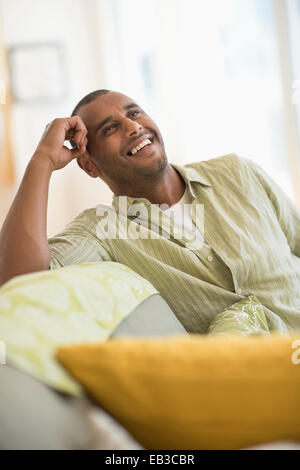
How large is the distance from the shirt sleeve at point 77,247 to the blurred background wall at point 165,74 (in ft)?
4.48

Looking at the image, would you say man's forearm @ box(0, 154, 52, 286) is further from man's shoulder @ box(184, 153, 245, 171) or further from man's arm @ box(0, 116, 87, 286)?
man's shoulder @ box(184, 153, 245, 171)

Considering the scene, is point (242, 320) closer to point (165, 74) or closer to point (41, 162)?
point (41, 162)

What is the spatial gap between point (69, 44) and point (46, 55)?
16 cm

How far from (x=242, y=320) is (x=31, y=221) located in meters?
0.53

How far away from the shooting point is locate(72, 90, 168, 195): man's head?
147 centimetres

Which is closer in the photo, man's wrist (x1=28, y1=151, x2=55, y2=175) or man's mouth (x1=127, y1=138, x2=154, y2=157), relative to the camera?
man's wrist (x1=28, y1=151, x2=55, y2=175)

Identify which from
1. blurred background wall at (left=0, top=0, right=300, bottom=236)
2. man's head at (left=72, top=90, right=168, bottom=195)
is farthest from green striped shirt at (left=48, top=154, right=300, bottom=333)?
blurred background wall at (left=0, top=0, right=300, bottom=236)

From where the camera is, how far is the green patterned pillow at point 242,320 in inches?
42.4

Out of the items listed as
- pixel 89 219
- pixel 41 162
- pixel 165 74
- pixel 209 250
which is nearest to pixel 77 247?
pixel 89 219

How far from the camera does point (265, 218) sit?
1.39 m

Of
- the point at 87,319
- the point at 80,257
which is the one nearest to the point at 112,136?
the point at 80,257

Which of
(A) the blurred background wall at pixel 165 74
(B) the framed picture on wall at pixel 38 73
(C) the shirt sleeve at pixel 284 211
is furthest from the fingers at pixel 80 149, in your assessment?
(B) the framed picture on wall at pixel 38 73

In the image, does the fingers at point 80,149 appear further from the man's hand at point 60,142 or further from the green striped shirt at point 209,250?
the green striped shirt at point 209,250

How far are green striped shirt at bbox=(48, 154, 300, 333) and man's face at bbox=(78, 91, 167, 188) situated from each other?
0.36ft
